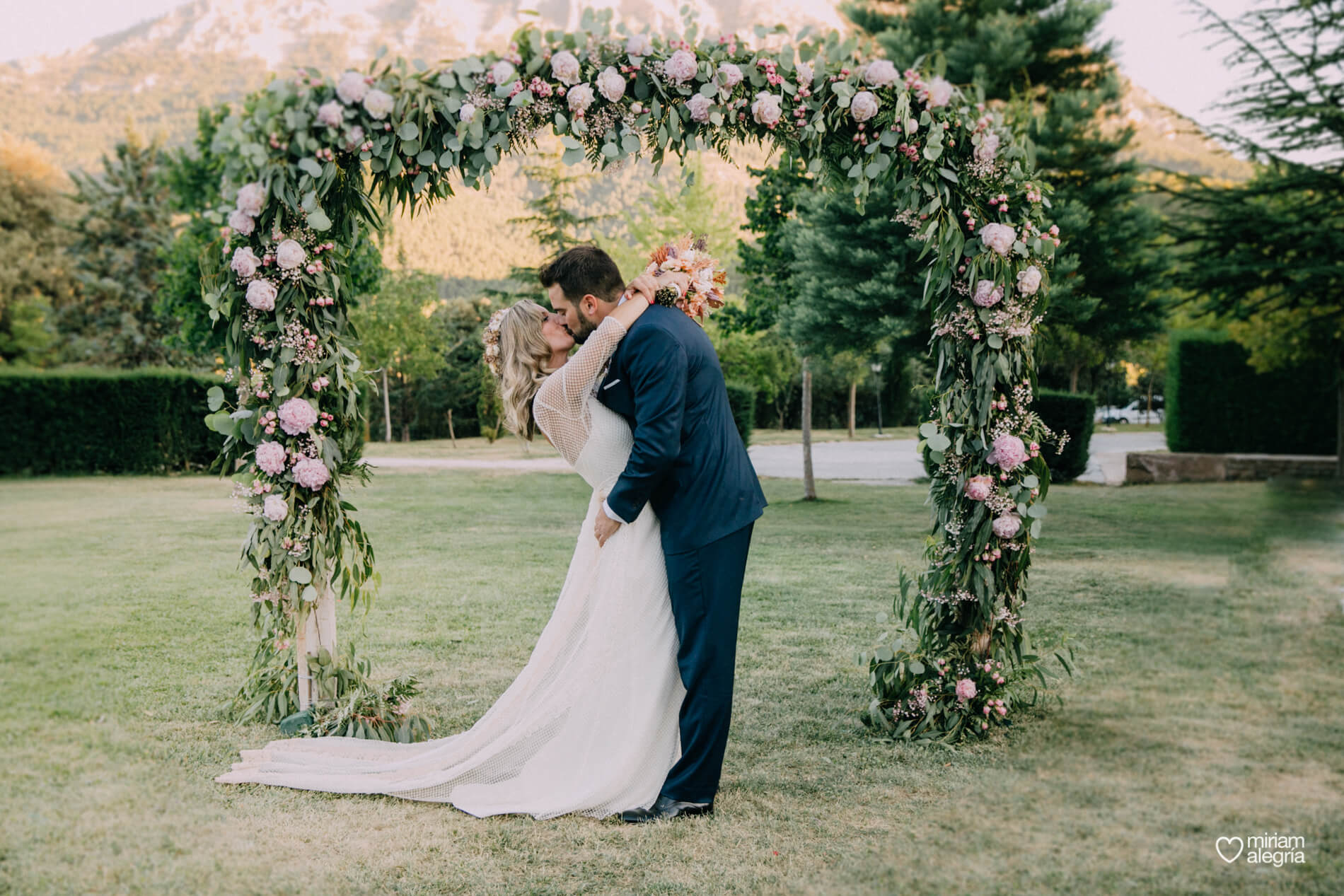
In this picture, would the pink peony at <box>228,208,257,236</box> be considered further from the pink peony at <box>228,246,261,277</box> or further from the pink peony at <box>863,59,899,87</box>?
the pink peony at <box>863,59,899,87</box>

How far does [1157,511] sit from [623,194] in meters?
105

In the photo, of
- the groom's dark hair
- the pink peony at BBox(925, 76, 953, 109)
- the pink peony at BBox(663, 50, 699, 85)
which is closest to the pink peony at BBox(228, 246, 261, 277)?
the groom's dark hair

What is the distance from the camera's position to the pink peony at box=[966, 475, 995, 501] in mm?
4512

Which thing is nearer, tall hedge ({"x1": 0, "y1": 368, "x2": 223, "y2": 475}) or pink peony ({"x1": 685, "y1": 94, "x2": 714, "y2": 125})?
pink peony ({"x1": 685, "y1": 94, "x2": 714, "y2": 125})

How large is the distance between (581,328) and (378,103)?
1.22 metres

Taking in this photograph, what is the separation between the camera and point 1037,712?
4.92 m

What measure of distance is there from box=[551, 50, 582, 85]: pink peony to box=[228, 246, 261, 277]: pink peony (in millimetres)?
1482

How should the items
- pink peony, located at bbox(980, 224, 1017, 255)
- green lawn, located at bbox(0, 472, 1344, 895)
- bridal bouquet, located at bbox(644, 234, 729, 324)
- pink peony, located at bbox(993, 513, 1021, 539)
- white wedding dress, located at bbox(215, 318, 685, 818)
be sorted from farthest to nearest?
pink peony, located at bbox(993, 513, 1021, 539) → pink peony, located at bbox(980, 224, 1017, 255) → bridal bouquet, located at bbox(644, 234, 729, 324) → white wedding dress, located at bbox(215, 318, 685, 818) → green lawn, located at bbox(0, 472, 1344, 895)

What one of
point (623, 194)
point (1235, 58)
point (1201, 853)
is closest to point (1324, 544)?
point (1235, 58)

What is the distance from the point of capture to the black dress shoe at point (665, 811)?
3.53 meters

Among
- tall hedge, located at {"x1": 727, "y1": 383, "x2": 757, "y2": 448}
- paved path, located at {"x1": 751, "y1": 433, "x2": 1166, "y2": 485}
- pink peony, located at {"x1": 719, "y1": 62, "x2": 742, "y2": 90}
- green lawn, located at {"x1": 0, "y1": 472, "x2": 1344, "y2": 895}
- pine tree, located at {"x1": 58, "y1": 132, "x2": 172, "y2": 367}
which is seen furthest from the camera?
pine tree, located at {"x1": 58, "y1": 132, "x2": 172, "y2": 367}

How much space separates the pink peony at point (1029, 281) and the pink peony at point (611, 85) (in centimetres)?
195

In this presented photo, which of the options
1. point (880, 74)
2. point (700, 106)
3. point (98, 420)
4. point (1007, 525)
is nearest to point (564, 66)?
point (700, 106)

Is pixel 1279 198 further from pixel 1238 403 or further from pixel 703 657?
pixel 703 657
